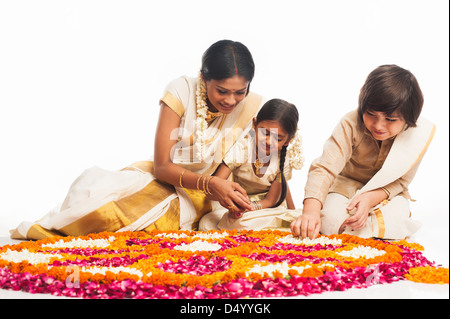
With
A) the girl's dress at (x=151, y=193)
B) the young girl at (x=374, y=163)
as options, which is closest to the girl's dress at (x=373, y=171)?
the young girl at (x=374, y=163)

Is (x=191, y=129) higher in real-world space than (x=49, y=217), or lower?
higher

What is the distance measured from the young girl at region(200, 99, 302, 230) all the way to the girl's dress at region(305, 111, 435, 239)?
26 cm

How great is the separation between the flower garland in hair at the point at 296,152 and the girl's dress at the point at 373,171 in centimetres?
19

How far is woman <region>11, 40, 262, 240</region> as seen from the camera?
9.62 ft

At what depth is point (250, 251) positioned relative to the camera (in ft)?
7.79

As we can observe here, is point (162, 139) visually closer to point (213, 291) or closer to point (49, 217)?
point (49, 217)

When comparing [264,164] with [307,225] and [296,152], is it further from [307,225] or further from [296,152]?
[307,225]

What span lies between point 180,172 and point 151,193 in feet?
0.74

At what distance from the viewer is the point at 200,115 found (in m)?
3.17

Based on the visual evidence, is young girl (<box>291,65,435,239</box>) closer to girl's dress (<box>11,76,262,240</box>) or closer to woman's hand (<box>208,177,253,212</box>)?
woman's hand (<box>208,177,253,212</box>)

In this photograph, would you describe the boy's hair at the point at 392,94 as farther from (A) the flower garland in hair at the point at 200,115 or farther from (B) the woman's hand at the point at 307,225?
(A) the flower garland in hair at the point at 200,115
